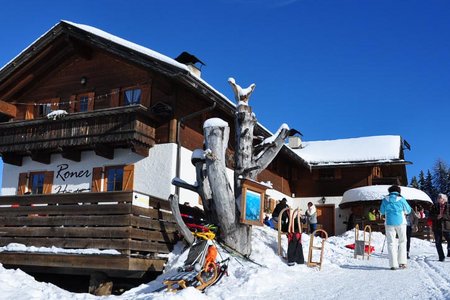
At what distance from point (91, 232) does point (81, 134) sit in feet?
21.0

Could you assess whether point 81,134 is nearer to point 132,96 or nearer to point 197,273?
point 132,96

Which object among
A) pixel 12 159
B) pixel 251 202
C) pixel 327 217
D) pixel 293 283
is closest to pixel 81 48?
pixel 12 159

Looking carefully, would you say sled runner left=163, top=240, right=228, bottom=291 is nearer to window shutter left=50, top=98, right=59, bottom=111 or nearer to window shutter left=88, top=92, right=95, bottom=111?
window shutter left=88, top=92, right=95, bottom=111

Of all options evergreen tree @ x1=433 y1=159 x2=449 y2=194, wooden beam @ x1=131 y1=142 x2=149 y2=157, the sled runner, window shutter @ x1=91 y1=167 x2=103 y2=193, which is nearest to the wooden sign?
the sled runner

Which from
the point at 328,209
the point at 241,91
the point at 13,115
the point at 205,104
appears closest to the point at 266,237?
the point at 241,91

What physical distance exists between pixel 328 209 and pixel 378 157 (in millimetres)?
3938

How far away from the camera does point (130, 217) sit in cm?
916

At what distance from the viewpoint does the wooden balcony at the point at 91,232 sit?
916 cm

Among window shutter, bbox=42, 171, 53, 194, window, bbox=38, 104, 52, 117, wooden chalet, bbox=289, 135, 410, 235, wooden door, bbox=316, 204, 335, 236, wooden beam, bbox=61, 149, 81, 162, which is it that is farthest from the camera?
wooden door, bbox=316, 204, 335, 236

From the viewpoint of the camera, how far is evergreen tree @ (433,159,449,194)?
67.8 meters

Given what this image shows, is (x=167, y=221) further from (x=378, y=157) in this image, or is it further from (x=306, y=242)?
(x=378, y=157)

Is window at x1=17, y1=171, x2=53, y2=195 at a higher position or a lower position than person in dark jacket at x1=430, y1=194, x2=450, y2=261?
higher

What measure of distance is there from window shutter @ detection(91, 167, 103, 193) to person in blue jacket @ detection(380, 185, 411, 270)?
9.39m

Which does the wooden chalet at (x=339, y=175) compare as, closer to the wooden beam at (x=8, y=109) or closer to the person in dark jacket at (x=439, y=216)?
the person in dark jacket at (x=439, y=216)
